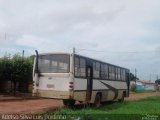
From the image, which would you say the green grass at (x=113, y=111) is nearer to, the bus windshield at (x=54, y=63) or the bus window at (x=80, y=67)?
the bus window at (x=80, y=67)

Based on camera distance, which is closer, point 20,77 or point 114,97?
point 114,97

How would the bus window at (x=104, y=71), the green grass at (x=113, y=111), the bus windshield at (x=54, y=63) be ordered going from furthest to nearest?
the bus window at (x=104, y=71)
the bus windshield at (x=54, y=63)
the green grass at (x=113, y=111)

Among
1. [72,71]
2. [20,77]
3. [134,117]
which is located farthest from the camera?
[20,77]

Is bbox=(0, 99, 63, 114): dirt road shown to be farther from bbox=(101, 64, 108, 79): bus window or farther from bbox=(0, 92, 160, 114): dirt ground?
bbox=(101, 64, 108, 79): bus window

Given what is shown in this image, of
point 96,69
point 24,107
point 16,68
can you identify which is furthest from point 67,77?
point 16,68

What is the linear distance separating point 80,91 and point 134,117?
4195 millimetres

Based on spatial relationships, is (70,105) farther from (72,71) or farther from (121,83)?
(121,83)

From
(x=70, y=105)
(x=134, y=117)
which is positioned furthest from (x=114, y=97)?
(x=134, y=117)

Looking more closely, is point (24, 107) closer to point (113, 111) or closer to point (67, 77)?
point (67, 77)

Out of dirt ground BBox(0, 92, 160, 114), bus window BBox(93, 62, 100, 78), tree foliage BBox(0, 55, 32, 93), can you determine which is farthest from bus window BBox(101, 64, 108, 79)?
tree foliage BBox(0, 55, 32, 93)

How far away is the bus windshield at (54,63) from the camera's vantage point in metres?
19.2

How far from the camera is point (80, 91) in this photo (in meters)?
19.8

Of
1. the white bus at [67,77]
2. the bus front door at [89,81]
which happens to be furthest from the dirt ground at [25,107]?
the bus front door at [89,81]

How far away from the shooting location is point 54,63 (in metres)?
19.6
